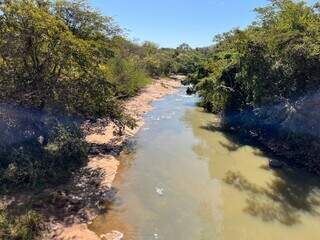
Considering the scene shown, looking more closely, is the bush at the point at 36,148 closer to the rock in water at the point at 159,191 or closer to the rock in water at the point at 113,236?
the rock in water at the point at 159,191

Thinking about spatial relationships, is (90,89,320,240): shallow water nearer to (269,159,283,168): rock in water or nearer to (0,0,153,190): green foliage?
(269,159,283,168): rock in water

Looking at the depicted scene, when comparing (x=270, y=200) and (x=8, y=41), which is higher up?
(x=8, y=41)

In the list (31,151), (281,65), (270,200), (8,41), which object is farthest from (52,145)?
(281,65)

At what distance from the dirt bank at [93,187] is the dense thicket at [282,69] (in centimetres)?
835

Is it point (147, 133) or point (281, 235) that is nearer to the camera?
A: point (281, 235)

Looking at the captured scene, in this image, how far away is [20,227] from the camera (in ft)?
35.6

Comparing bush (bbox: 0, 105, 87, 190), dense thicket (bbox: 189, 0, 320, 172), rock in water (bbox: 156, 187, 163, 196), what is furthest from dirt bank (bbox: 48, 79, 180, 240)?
dense thicket (bbox: 189, 0, 320, 172)

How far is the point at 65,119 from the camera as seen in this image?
62.5 feet

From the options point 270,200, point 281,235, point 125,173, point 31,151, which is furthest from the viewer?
point 125,173

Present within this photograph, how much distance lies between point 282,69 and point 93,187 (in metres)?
11.4

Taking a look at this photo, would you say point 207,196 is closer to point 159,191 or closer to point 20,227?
point 159,191

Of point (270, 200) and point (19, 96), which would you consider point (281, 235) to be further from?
point (19, 96)

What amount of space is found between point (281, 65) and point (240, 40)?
3693mm

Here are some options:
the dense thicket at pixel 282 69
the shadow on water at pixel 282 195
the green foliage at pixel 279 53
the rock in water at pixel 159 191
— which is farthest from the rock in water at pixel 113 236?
the green foliage at pixel 279 53
